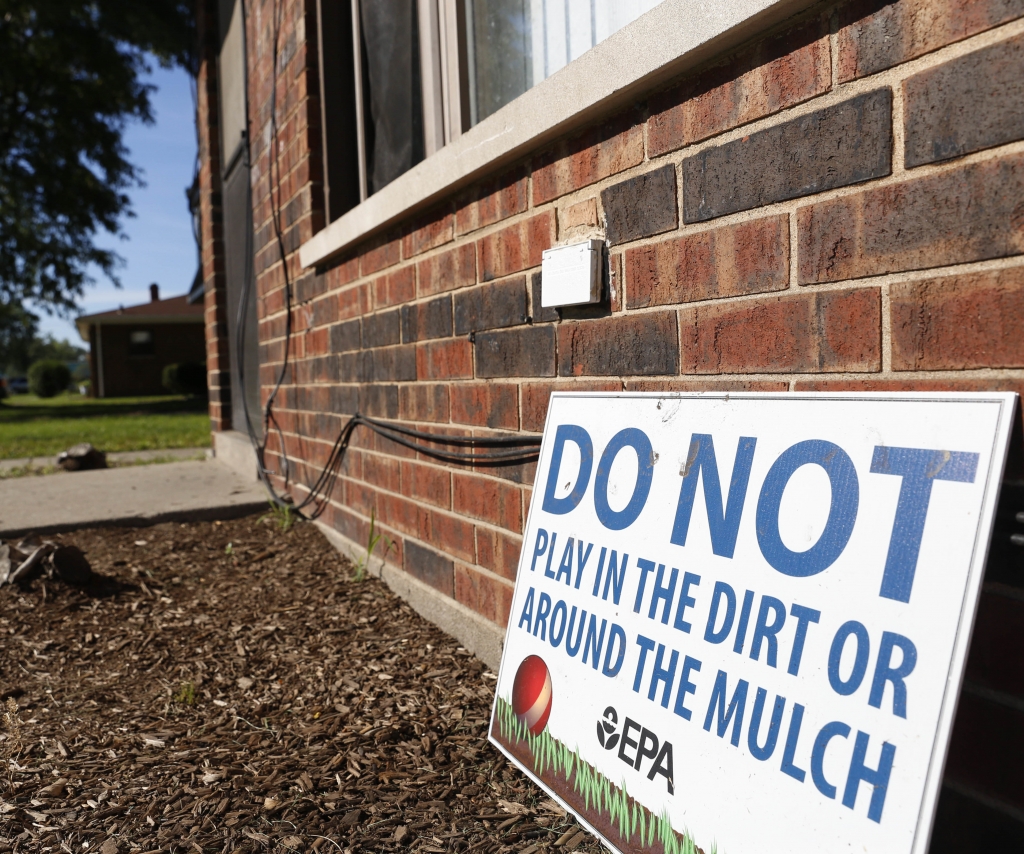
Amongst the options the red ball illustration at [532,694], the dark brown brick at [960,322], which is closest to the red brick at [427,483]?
the red ball illustration at [532,694]

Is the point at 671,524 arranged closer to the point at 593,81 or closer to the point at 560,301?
the point at 560,301

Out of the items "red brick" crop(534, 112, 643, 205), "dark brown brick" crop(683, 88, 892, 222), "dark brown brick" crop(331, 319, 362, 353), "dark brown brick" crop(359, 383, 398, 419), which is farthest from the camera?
"dark brown brick" crop(331, 319, 362, 353)

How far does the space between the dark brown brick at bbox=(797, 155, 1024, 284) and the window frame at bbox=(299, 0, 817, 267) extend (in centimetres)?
36

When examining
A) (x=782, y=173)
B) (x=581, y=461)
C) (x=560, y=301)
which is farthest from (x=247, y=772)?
(x=782, y=173)

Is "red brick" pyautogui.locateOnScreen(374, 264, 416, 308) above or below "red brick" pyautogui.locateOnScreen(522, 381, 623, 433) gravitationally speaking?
above

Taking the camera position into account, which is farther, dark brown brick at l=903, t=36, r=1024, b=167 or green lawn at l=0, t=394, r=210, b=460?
green lawn at l=0, t=394, r=210, b=460

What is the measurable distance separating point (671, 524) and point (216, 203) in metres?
5.87

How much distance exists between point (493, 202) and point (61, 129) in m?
24.1

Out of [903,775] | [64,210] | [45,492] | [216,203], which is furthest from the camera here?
[64,210]

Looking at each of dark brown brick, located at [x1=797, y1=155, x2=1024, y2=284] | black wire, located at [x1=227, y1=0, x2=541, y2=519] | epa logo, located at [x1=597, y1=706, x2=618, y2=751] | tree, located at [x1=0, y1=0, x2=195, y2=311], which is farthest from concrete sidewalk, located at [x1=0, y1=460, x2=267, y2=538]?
tree, located at [x1=0, y1=0, x2=195, y2=311]

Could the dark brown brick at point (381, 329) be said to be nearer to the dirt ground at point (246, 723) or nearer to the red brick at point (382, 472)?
the red brick at point (382, 472)

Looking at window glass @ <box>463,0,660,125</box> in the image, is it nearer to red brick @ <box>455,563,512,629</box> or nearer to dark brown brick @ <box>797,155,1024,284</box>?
dark brown brick @ <box>797,155,1024,284</box>

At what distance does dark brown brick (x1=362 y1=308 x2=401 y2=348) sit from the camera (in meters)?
3.01

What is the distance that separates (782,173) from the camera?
4.76 feet
